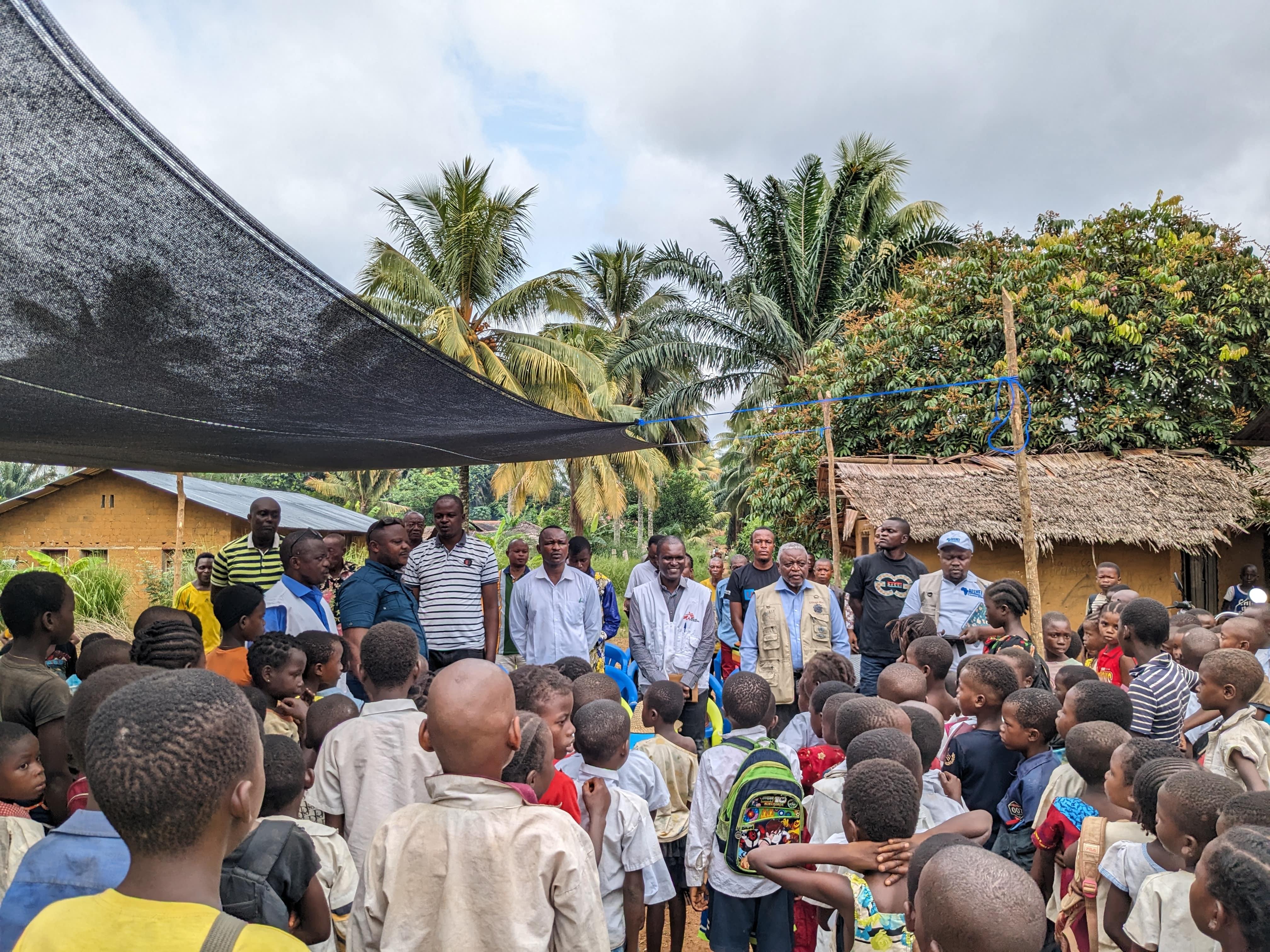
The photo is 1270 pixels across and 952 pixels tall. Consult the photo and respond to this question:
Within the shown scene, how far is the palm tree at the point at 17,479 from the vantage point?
3412 centimetres

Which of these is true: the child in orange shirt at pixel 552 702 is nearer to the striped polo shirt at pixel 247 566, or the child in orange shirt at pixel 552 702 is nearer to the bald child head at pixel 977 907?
the bald child head at pixel 977 907

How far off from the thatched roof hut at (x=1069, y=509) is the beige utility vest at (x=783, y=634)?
5.97 m

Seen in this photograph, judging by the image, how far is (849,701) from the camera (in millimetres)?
3148

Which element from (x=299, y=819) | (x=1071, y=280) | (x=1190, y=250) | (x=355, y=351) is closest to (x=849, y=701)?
(x=299, y=819)

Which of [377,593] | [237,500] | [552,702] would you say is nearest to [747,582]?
[377,593]

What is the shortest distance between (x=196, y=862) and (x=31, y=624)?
8.59 ft

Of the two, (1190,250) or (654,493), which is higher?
(1190,250)

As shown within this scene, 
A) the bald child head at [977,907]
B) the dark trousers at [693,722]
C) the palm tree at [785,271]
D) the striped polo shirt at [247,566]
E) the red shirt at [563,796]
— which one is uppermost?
the palm tree at [785,271]

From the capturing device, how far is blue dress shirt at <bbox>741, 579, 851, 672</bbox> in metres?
5.77

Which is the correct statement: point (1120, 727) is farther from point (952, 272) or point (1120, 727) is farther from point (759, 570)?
point (952, 272)

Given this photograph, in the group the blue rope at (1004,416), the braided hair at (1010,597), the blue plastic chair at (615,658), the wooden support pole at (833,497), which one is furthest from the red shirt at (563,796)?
the blue rope at (1004,416)

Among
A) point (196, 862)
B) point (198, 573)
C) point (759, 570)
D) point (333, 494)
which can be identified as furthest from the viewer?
point (333, 494)

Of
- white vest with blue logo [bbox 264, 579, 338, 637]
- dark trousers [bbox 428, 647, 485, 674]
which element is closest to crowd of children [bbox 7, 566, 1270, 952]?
white vest with blue logo [bbox 264, 579, 338, 637]

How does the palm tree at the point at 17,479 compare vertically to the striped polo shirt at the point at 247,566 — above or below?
→ above
